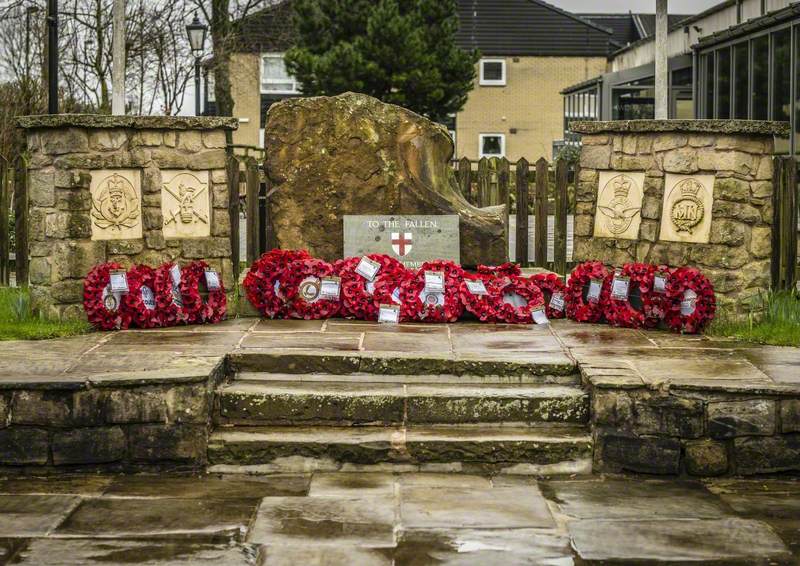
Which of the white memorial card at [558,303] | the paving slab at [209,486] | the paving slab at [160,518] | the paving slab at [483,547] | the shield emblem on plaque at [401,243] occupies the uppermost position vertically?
the shield emblem on plaque at [401,243]

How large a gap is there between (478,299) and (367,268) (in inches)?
35.2

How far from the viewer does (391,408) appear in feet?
23.2

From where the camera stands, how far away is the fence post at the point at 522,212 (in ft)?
44.6

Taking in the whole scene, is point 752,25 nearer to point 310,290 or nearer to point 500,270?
point 500,270

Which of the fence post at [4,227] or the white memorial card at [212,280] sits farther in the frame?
the fence post at [4,227]

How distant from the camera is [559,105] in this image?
49906mm

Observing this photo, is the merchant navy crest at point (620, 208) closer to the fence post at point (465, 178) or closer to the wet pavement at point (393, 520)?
the wet pavement at point (393, 520)

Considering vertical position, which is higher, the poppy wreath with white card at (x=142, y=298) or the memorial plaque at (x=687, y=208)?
the memorial plaque at (x=687, y=208)

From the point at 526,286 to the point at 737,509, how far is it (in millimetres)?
3859

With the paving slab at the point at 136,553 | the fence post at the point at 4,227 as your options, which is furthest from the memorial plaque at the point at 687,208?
the fence post at the point at 4,227

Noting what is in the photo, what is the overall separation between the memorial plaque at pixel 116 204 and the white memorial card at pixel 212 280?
607 mm

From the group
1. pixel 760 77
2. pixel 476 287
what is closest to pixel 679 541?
pixel 476 287

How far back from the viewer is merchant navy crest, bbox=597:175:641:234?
964cm

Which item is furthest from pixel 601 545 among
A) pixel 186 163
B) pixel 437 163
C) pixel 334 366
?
pixel 437 163
